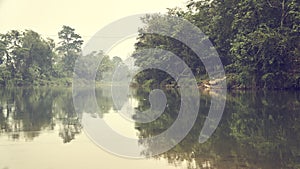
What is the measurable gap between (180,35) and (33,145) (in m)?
33.0

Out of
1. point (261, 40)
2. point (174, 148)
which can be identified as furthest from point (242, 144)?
point (261, 40)

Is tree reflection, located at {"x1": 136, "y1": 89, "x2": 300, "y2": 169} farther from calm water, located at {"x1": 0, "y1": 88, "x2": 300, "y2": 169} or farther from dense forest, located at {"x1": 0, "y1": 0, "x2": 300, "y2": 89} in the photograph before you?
dense forest, located at {"x1": 0, "y1": 0, "x2": 300, "y2": 89}

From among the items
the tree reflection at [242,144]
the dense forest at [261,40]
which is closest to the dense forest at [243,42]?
the dense forest at [261,40]

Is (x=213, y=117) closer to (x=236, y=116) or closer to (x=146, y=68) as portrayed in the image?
A: (x=236, y=116)

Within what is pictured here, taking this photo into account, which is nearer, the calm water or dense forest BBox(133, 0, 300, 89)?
the calm water

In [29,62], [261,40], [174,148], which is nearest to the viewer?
[174,148]

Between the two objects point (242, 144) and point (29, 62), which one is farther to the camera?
point (29, 62)

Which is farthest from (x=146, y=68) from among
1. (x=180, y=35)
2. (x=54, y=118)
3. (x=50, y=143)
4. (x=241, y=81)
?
(x=50, y=143)

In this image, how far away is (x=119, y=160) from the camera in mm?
5988

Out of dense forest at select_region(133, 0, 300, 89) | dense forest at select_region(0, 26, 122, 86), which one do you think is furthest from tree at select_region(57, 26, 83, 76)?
dense forest at select_region(133, 0, 300, 89)

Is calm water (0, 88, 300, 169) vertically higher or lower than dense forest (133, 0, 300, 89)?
lower

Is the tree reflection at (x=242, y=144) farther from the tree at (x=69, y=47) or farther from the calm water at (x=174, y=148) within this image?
the tree at (x=69, y=47)

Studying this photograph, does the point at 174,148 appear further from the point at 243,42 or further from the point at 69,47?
the point at 69,47

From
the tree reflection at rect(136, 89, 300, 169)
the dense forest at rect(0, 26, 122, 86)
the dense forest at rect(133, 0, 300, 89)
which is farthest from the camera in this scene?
the dense forest at rect(0, 26, 122, 86)
